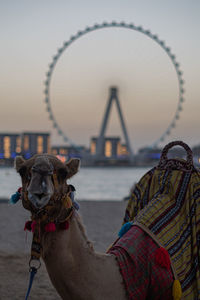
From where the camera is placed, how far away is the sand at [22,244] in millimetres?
5309

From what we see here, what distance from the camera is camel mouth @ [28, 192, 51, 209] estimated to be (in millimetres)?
1992

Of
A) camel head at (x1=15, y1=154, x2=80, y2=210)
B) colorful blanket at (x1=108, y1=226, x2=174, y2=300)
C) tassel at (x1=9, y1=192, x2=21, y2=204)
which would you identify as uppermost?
camel head at (x1=15, y1=154, x2=80, y2=210)

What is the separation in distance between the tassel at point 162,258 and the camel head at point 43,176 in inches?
32.3

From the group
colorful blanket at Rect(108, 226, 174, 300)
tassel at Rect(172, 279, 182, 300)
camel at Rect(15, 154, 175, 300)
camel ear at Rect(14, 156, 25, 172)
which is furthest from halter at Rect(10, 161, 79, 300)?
tassel at Rect(172, 279, 182, 300)

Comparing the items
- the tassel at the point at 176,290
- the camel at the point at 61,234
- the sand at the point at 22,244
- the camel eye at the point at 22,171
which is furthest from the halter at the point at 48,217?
the tassel at the point at 176,290

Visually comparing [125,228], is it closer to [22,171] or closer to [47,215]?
[47,215]

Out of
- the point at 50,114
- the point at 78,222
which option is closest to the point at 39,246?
the point at 78,222

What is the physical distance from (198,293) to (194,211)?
0.58 meters

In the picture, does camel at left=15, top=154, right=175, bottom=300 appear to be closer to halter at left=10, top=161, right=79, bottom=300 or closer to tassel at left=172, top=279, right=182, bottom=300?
halter at left=10, top=161, right=79, bottom=300

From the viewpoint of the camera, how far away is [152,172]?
3.45 meters

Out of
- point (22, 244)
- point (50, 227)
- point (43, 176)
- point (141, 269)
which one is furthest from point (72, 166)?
point (22, 244)

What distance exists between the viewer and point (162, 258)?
8.41 ft

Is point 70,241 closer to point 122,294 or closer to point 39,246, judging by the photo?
point 39,246

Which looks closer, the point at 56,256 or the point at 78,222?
the point at 56,256
